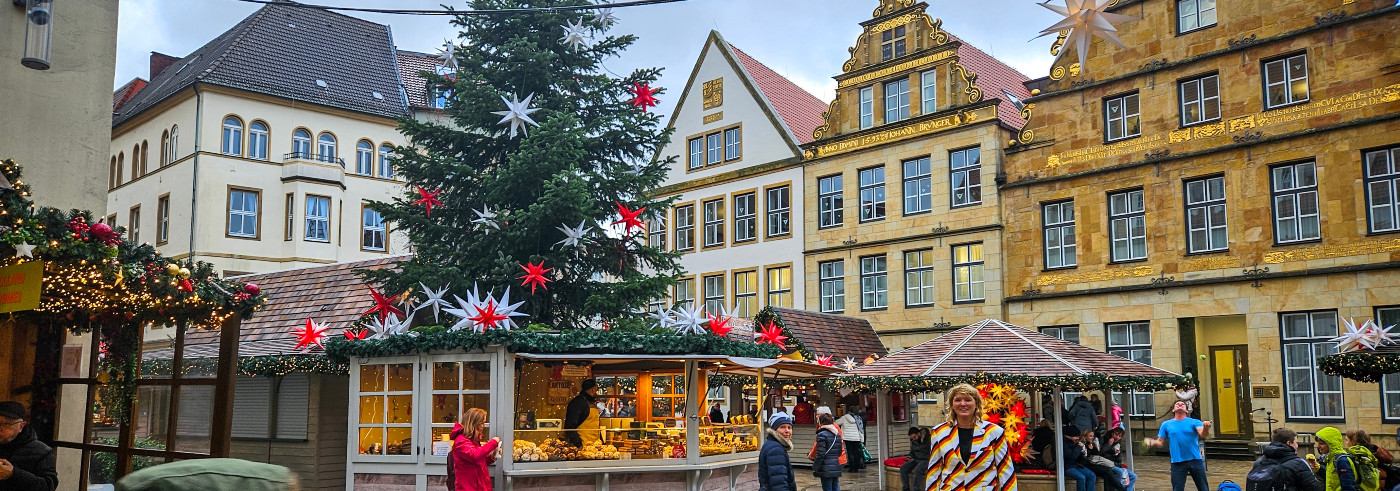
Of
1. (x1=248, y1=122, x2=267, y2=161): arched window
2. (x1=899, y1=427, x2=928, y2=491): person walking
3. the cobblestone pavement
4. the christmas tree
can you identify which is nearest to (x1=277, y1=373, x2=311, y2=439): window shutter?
the christmas tree

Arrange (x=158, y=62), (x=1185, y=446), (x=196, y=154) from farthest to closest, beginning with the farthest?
(x=158, y=62)
(x=196, y=154)
(x=1185, y=446)

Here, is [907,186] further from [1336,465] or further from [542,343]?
[1336,465]

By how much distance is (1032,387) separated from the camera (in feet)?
58.1

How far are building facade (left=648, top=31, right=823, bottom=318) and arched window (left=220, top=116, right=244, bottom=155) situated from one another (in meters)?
14.3

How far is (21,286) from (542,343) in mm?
6585

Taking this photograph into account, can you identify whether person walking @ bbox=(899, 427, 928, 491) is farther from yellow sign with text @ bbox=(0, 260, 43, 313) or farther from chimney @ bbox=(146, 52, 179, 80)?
chimney @ bbox=(146, 52, 179, 80)

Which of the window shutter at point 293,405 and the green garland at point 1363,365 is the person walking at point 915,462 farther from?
the window shutter at point 293,405

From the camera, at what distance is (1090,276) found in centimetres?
2816

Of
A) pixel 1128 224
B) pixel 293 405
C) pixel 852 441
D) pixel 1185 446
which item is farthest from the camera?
pixel 1128 224

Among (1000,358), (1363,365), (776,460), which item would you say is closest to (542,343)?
(776,460)

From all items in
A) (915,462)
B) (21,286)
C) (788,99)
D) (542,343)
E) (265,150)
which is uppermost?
(788,99)

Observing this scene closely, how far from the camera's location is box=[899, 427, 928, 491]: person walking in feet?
57.0

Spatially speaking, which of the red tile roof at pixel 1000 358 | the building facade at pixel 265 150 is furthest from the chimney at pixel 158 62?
the red tile roof at pixel 1000 358

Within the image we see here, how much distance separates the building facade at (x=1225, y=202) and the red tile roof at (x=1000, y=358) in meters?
8.68
